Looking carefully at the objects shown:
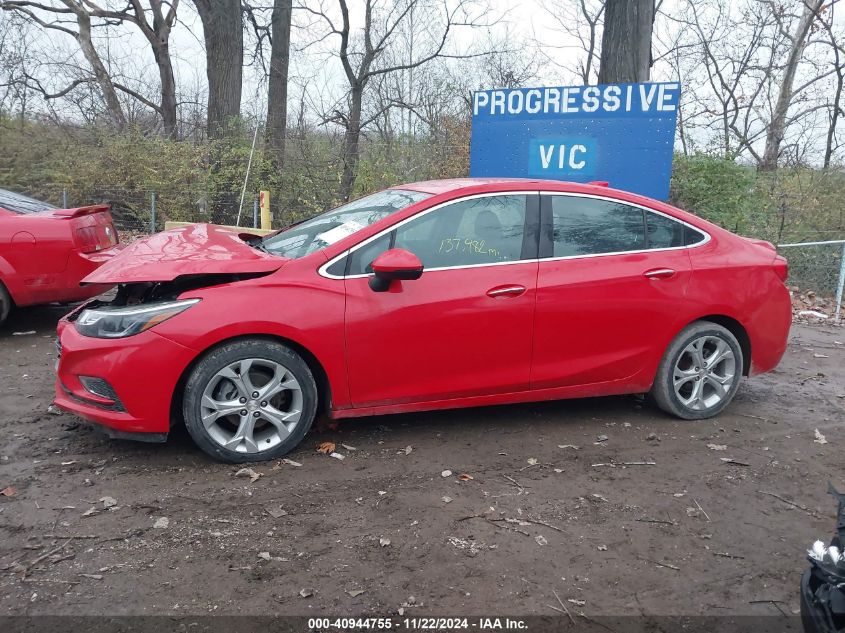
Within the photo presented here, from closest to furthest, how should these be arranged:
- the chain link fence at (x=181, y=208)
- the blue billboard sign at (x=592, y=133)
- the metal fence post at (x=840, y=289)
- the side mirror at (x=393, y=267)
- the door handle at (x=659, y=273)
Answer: the side mirror at (x=393, y=267), the door handle at (x=659, y=273), the blue billboard sign at (x=592, y=133), the metal fence post at (x=840, y=289), the chain link fence at (x=181, y=208)

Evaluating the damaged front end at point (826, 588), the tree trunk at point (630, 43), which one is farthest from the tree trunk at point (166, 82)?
the damaged front end at point (826, 588)

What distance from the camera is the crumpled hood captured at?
384 centimetres

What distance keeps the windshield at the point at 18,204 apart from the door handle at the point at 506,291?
4931mm

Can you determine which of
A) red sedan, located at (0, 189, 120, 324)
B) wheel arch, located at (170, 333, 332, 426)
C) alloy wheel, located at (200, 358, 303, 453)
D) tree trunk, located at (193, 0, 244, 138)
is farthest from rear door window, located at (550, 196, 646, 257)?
tree trunk, located at (193, 0, 244, 138)

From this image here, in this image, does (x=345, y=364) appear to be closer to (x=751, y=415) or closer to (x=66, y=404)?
(x=66, y=404)

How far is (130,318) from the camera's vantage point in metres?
3.73

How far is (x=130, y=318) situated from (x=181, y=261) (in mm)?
429

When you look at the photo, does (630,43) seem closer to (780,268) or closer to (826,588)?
(780,268)

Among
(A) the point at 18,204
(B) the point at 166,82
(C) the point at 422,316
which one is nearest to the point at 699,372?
(C) the point at 422,316

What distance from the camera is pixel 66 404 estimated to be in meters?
3.88

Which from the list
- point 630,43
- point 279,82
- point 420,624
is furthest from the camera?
point 279,82

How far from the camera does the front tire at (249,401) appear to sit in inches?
148

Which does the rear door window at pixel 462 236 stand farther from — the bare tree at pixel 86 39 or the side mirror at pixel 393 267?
the bare tree at pixel 86 39

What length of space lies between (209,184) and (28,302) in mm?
7473
